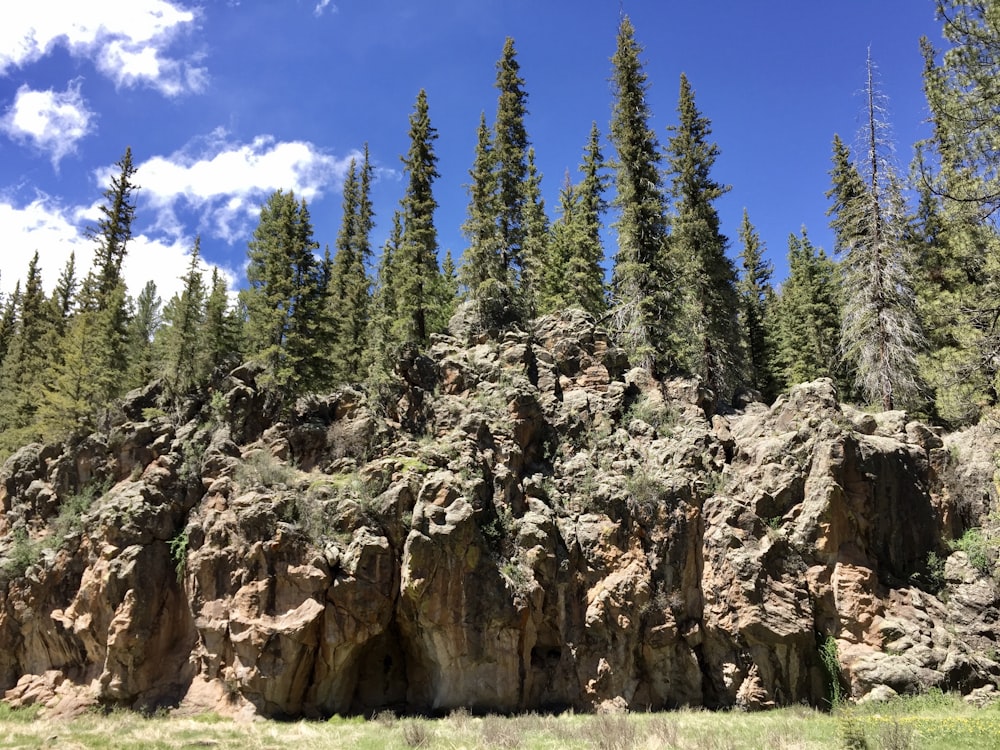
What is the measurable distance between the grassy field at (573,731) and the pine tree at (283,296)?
13.9 metres

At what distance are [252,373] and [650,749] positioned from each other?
22.6 meters

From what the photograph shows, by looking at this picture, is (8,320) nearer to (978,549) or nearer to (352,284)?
(352,284)

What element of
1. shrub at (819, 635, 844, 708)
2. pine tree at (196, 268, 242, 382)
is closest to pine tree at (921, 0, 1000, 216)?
shrub at (819, 635, 844, 708)

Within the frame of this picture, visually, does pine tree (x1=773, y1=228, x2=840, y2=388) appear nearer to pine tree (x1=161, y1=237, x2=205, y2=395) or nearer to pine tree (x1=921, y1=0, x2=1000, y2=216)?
pine tree (x1=921, y1=0, x2=1000, y2=216)


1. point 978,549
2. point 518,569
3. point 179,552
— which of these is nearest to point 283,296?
point 179,552

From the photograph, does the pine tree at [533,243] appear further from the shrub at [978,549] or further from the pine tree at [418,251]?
the shrub at [978,549]

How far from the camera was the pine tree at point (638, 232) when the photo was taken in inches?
1118

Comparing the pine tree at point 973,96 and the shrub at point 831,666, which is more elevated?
the pine tree at point 973,96

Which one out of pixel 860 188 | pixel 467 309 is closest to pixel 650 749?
pixel 467 309

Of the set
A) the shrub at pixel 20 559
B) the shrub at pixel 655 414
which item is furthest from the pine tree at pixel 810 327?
the shrub at pixel 20 559

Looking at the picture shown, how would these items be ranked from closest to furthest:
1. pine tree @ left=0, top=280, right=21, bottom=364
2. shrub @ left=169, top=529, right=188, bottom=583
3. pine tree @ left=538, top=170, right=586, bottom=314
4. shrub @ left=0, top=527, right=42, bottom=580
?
shrub @ left=169, top=529, right=188, bottom=583 < shrub @ left=0, top=527, right=42, bottom=580 < pine tree @ left=538, top=170, right=586, bottom=314 < pine tree @ left=0, top=280, right=21, bottom=364

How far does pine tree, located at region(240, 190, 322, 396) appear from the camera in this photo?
28078 mm

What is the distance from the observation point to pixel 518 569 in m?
21.3

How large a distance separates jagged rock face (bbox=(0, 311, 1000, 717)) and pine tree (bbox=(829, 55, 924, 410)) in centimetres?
476
